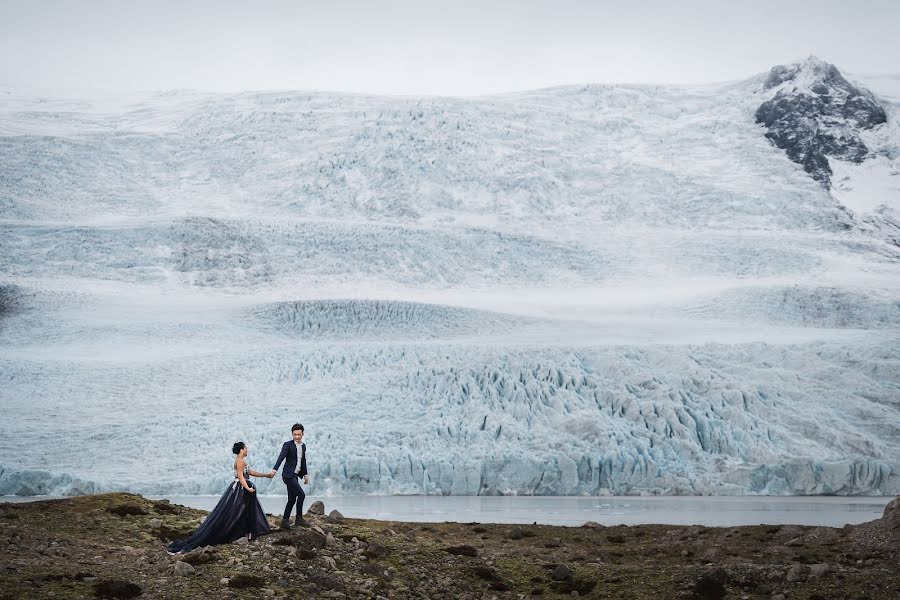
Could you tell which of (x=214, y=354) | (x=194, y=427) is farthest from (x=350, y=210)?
(x=194, y=427)

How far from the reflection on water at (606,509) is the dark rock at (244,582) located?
28.0 feet

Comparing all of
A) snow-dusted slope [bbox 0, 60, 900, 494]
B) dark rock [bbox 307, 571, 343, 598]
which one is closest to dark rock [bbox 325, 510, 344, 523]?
dark rock [bbox 307, 571, 343, 598]

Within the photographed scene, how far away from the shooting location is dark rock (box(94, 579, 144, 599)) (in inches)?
322

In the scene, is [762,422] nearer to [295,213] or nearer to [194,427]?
[194,427]

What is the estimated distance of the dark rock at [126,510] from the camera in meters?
11.8

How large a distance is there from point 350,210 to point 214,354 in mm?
19126

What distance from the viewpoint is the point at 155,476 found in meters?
23.9

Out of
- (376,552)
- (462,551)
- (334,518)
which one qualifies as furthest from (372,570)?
(334,518)

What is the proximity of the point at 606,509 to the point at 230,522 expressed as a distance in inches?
526

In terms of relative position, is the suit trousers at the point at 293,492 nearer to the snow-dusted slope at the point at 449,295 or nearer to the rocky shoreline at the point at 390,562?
the rocky shoreline at the point at 390,562

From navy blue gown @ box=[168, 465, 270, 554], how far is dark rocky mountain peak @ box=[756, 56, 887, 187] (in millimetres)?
51601

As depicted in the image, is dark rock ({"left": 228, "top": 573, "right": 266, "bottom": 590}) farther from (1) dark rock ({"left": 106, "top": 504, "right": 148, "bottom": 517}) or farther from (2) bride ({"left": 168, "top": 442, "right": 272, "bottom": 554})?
(1) dark rock ({"left": 106, "top": 504, "right": 148, "bottom": 517})

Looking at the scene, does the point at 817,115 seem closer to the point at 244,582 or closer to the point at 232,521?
the point at 232,521

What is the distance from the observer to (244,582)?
29.0 ft
